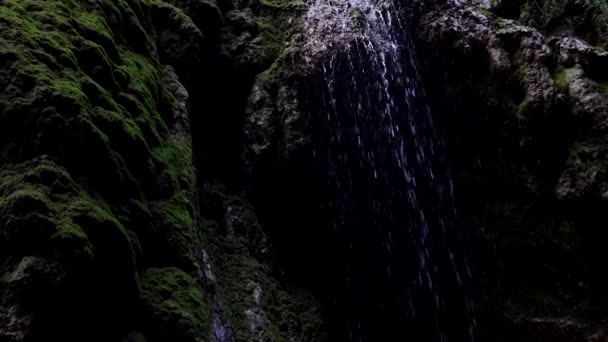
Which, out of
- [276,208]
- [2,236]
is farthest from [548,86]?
[2,236]

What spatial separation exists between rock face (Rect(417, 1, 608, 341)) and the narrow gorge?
3cm

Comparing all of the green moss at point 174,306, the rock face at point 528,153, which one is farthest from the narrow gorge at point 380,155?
the green moss at point 174,306

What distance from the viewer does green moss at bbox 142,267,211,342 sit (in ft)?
14.7

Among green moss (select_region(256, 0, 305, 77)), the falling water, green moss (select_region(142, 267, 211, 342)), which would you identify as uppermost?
green moss (select_region(256, 0, 305, 77))

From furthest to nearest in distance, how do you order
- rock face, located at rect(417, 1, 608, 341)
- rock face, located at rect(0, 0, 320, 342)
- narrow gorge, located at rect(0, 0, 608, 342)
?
rock face, located at rect(417, 1, 608, 341) < narrow gorge, located at rect(0, 0, 608, 342) < rock face, located at rect(0, 0, 320, 342)

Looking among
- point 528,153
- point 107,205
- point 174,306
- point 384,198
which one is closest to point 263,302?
point 174,306

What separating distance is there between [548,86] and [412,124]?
242cm

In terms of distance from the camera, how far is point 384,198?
9352 millimetres

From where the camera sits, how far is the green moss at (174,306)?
14.7ft

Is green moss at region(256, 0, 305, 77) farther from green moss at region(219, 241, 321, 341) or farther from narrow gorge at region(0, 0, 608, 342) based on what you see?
green moss at region(219, 241, 321, 341)

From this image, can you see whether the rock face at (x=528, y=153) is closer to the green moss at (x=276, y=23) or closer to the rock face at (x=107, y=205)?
the green moss at (x=276, y=23)

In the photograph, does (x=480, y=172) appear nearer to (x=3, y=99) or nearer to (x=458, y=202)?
(x=458, y=202)

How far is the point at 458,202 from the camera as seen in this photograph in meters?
9.63

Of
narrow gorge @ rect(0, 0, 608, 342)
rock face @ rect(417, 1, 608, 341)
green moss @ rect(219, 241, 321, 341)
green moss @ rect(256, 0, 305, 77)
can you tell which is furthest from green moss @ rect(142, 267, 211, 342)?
rock face @ rect(417, 1, 608, 341)
